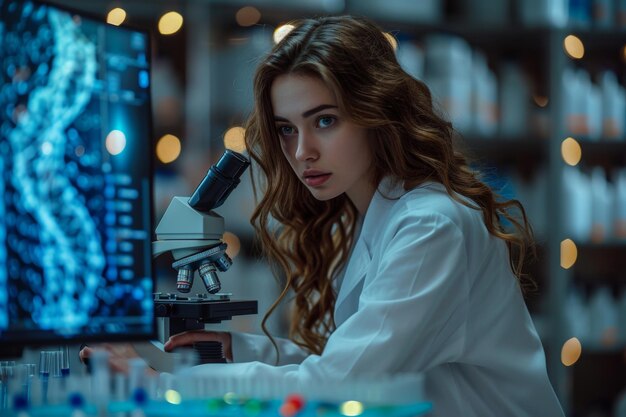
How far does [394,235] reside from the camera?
4.63ft

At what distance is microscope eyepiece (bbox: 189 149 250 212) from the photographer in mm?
1477

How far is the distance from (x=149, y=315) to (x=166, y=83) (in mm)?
2072

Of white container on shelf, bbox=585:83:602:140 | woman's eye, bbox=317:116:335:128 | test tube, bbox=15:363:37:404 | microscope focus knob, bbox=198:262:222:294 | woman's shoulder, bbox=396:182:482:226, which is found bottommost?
test tube, bbox=15:363:37:404

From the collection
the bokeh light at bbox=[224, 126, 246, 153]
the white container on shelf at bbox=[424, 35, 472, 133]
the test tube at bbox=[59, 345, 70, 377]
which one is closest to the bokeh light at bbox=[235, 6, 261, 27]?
the bokeh light at bbox=[224, 126, 246, 153]

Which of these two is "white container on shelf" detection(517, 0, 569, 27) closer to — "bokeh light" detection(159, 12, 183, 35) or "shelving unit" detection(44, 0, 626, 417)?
"shelving unit" detection(44, 0, 626, 417)

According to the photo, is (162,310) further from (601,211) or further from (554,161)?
(601,211)

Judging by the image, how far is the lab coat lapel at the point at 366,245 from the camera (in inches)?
62.5

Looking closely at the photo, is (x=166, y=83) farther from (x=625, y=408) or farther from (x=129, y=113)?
(x=625, y=408)

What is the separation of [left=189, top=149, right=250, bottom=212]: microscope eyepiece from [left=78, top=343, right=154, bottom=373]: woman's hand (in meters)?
0.30

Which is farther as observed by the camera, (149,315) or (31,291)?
(149,315)

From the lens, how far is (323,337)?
1.82 m

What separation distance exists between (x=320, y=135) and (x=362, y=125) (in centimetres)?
8

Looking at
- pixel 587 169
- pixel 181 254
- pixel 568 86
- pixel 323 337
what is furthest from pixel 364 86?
pixel 587 169

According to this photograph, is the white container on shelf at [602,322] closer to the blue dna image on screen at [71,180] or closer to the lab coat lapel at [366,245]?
the lab coat lapel at [366,245]
